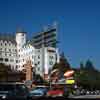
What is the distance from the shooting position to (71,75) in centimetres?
14400

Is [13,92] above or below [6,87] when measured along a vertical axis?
below

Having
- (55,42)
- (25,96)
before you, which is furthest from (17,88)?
(55,42)

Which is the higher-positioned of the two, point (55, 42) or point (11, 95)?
point (55, 42)

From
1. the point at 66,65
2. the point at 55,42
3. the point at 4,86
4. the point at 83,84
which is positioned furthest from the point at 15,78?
the point at 4,86

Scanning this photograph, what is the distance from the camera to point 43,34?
19712cm

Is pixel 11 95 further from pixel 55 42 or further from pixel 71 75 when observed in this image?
pixel 55 42

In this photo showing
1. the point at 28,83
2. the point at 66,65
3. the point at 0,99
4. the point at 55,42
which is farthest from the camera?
the point at 55,42

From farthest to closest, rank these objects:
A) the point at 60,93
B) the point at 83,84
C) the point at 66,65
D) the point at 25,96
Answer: the point at 66,65, the point at 83,84, the point at 60,93, the point at 25,96

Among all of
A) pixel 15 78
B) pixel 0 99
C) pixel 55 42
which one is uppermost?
pixel 55 42

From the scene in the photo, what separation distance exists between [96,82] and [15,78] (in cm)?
3091

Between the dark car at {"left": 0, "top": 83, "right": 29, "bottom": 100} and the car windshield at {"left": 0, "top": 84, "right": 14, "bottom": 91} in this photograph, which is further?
the car windshield at {"left": 0, "top": 84, "right": 14, "bottom": 91}

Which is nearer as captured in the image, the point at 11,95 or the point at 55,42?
the point at 11,95

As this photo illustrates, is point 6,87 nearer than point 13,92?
No

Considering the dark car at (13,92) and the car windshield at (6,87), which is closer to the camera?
the dark car at (13,92)
